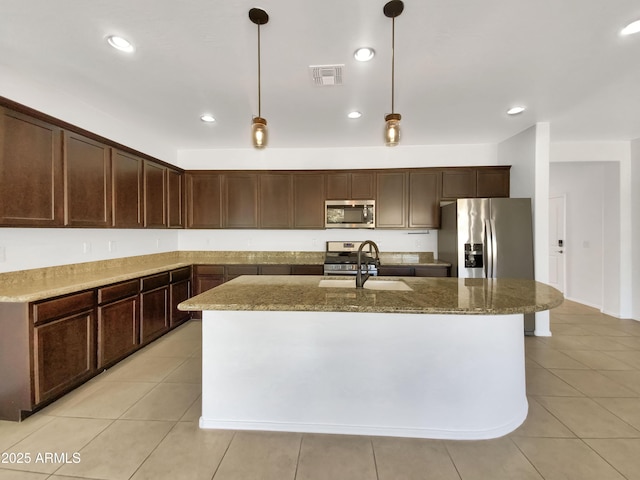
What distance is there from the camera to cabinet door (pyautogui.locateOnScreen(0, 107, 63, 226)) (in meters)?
2.18

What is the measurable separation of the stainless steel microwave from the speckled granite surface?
614 millimetres

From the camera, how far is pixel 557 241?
19.4ft

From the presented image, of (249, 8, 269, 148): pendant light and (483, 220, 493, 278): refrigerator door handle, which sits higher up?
(249, 8, 269, 148): pendant light

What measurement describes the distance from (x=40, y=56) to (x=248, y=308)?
→ 8.29ft

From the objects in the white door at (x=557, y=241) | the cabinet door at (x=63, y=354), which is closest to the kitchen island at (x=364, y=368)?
the cabinet door at (x=63, y=354)

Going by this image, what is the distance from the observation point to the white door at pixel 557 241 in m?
5.76

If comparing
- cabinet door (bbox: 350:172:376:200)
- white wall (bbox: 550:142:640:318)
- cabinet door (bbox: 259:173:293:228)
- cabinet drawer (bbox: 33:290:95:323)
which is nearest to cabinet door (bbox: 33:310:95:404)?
cabinet drawer (bbox: 33:290:95:323)

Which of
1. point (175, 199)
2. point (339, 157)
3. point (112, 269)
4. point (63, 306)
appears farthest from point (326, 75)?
point (112, 269)

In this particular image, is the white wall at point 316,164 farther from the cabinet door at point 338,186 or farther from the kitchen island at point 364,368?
the kitchen island at point 364,368

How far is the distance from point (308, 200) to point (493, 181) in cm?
268

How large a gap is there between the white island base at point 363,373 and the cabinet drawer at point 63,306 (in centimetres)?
126

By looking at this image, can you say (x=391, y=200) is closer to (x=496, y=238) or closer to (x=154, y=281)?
(x=496, y=238)

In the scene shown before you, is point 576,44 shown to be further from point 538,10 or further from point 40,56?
point 40,56

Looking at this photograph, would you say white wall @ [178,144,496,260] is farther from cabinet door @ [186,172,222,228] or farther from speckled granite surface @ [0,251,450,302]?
cabinet door @ [186,172,222,228]
